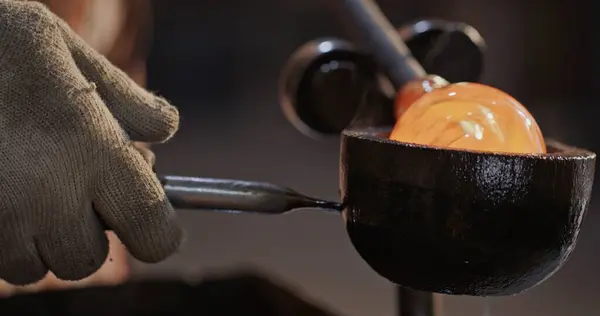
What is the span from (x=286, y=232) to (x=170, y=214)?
51 centimetres

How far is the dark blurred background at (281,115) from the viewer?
74 centimetres

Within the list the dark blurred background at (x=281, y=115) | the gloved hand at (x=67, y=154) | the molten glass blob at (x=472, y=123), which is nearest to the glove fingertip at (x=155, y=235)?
the gloved hand at (x=67, y=154)

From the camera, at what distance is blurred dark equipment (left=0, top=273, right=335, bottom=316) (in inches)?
19.6

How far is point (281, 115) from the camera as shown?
778 millimetres

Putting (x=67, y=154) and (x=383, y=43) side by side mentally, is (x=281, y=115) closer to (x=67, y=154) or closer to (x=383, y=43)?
(x=383, y=43)

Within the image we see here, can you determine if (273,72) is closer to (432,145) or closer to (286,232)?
(286,232)

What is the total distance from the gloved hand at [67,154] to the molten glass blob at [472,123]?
4.3 inches

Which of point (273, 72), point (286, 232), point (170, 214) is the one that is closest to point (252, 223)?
point (286, 232)

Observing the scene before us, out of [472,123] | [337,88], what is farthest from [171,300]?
[472,123]

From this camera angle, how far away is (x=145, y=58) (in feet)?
2.36

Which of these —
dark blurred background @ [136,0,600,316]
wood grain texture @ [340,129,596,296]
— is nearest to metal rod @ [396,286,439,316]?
wood grain texture @ [340,129,596,296]

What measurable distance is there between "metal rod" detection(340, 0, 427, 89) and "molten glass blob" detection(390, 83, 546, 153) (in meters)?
0.08

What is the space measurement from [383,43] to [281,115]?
389mm

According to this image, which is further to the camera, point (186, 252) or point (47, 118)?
point (186, 252)
